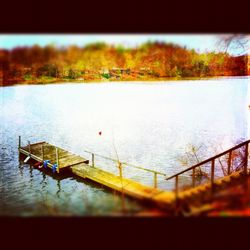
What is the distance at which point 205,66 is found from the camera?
19141mm

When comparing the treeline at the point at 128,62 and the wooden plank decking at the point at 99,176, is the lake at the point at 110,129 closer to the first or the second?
the wooden plank decking at the point at 99,176

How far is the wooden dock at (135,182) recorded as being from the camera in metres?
7.00

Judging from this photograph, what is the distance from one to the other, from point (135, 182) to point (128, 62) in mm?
9805

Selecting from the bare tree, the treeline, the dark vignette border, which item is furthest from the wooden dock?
the treeline

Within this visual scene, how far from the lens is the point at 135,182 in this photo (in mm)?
9516

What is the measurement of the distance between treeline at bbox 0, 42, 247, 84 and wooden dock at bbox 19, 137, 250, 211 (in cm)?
369

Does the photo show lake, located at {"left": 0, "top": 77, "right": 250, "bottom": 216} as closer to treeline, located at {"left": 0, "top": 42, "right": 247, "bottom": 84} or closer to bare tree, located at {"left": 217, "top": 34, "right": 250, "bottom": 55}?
treeline, located at {"left": 0, "top": 42, "right": 247, "bottom": 84}

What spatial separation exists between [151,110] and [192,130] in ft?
16.7

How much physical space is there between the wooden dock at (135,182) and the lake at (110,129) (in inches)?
14.3

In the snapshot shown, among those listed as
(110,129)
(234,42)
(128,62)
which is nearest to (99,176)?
(234,42)
